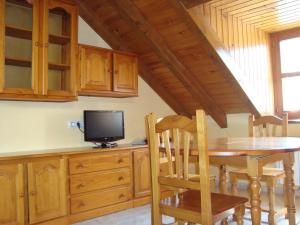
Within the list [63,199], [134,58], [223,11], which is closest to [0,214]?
[63,199]

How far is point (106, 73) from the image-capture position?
362 cm

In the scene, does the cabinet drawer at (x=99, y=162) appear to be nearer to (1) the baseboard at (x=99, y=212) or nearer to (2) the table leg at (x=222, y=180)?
(1) the baseboard at (x=99, y=212)

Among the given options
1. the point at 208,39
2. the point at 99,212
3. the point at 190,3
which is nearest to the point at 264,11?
the point at 208,39

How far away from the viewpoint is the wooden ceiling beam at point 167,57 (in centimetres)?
339

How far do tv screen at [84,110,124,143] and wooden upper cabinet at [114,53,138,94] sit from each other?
1.13ft

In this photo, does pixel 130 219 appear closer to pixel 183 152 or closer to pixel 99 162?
pixel 99 162

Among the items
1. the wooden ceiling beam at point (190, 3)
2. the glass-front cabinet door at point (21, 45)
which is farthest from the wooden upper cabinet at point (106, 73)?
the wooden ceiling beam at point (190, 3)

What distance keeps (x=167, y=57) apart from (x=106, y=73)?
0.81m

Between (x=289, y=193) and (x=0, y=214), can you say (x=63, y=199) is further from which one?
(x=289, y=193)

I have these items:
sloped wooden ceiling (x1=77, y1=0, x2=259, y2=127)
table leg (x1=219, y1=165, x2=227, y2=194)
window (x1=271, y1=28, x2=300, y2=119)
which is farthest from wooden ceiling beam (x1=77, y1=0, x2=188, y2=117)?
table leg (x1=219, y1=165, x2=227, y2=194)

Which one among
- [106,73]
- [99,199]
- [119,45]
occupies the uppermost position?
[119,45]

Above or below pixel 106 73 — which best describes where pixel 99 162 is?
below

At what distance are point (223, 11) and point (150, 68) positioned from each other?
131 centimetres

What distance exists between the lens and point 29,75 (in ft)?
9.68
